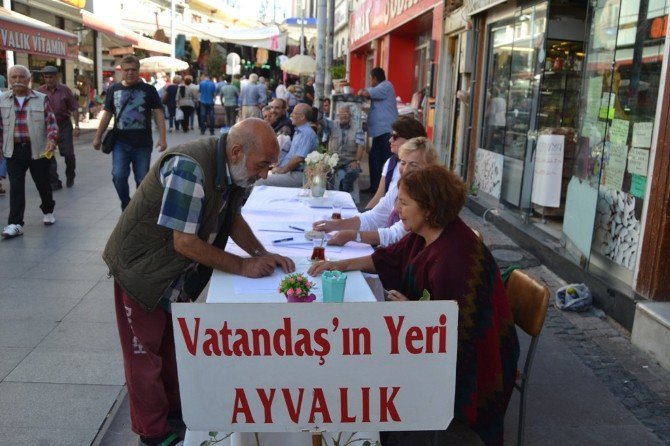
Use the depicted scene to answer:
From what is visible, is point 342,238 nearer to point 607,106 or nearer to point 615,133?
point 615,133

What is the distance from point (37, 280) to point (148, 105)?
2177 millimetres

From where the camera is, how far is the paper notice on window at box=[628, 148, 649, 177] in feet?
15.1

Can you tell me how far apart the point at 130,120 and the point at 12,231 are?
67.1 inches

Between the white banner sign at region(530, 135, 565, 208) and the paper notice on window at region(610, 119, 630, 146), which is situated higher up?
the paper notice on window at region(610, 119, 630, 146)

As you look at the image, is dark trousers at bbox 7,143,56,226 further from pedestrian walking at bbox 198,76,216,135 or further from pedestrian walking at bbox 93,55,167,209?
pedestrian walking at bbox 198,76,216,135

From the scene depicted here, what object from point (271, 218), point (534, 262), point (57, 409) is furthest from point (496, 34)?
point (57, 409)

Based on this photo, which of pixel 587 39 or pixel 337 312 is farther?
pixel 587 39

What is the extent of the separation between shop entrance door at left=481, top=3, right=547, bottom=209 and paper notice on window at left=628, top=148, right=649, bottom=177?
2278 millimetres

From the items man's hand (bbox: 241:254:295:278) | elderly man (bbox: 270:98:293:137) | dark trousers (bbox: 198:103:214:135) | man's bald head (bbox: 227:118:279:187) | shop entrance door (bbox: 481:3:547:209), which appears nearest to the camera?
man's bald head (bbox: 227:118:279:187)

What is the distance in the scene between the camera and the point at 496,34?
8492 millimetres

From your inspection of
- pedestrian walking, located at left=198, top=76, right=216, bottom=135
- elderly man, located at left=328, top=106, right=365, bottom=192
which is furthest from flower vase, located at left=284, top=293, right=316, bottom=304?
pedestrian walking, located at left=198, top=76, right=216, bottom=135

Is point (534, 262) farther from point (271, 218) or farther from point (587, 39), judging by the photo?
point (271, 218)

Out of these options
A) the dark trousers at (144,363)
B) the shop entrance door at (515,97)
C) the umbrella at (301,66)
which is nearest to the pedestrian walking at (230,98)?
the umbrella at (301,66)

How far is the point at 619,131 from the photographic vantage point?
199 inches
